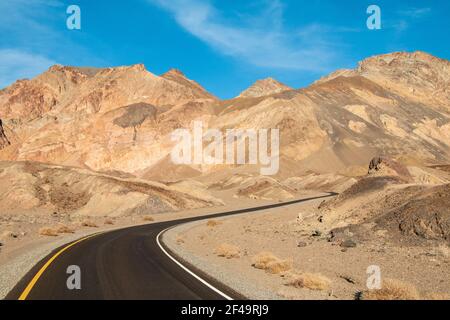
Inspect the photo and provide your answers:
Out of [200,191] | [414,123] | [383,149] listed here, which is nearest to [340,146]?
[383,149]

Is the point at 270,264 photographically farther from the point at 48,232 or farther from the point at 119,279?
the point at 48,232

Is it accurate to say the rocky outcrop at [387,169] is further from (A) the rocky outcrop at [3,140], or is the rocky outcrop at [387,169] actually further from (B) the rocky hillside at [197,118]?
(A) the rocky outcrop at [3,140]

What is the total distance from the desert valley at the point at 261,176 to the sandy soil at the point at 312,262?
96mm

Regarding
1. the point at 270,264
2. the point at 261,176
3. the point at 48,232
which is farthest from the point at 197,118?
the point at 270,264

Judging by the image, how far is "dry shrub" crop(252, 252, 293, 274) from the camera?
1603 centimetres

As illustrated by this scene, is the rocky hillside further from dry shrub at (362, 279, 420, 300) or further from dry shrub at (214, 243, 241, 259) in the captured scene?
dry shrub at (362, 279, 420, 300)

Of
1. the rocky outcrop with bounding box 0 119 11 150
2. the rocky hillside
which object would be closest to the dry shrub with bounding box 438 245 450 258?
the rocky hillside

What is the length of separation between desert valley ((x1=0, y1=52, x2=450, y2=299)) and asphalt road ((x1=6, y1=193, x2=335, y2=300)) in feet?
3.05

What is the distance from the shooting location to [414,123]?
14162cm

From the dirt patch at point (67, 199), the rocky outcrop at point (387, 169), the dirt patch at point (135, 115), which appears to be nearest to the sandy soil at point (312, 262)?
the rocky outcrop at point (387, 169)

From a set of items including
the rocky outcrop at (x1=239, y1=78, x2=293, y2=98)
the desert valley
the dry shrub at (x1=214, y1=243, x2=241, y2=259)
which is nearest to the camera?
the desert valley

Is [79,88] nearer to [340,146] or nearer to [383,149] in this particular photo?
[340,146]

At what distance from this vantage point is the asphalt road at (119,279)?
10.6 metres

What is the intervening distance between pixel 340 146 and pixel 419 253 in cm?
10146
